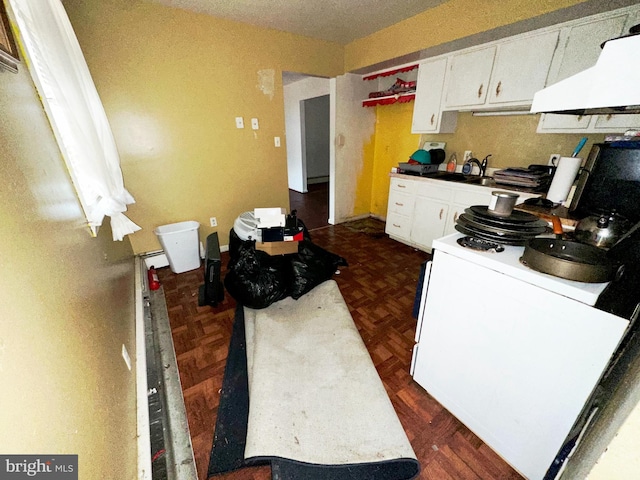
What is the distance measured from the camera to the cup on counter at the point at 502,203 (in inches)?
41.4

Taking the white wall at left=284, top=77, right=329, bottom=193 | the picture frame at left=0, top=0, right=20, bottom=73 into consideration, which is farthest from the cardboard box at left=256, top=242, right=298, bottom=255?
the white wall at left=284, top=77, right=329, bottom=193

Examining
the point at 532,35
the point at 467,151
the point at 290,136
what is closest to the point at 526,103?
the point at 532,35

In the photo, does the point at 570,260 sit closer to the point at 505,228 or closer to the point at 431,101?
the point at 505,228

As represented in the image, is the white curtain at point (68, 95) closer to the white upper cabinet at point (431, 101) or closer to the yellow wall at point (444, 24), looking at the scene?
the yellow wall at point (444, 24)

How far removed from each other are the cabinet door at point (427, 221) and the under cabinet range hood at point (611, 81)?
6.00 feet

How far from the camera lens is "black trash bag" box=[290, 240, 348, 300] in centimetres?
196

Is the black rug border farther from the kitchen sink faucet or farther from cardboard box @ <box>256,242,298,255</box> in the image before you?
the kitchen sink faucet

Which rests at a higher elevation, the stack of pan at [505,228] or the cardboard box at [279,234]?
the stack of pan at [505,228]

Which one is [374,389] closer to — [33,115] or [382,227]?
[33,115]

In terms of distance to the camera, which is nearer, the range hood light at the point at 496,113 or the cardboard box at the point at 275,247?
the cardboard box at the point at 275,247

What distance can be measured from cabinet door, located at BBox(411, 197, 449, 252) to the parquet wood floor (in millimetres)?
155

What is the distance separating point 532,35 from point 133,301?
11.6ft

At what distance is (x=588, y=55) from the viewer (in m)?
1.71

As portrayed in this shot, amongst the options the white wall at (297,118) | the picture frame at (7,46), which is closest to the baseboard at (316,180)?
the white wall at (297,118)
